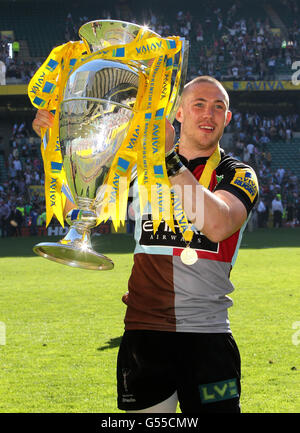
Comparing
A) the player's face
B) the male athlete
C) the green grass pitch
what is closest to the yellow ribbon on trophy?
the male athlete

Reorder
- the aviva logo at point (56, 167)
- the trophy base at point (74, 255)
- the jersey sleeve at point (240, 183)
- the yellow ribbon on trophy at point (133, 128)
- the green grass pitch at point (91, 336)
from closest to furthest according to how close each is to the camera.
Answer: the yellow ribbon on trophy at point (133, 128) → the trophy base at point (74, 255) → the jersey sleeve at point (240, 183) → the aviva logo at point (56, 167) → the green grass pitch at point (91, 336)

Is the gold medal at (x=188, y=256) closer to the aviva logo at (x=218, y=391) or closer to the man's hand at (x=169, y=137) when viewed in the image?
the aviva logo at (x=218, y=391)

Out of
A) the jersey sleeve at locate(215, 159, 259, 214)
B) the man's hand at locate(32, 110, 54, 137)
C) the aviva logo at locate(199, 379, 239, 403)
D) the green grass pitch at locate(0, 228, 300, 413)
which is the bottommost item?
the green grass pitch at locate(0, 228, 300, 413)

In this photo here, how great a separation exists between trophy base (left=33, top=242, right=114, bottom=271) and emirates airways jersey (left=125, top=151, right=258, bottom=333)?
43 centimetres

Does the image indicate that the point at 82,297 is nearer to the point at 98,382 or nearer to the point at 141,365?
the point at 98,382

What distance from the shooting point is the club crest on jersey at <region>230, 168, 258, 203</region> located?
2.40m

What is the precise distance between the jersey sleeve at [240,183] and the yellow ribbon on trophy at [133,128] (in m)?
Answer: 0.29

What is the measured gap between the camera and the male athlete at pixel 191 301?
2408 millimetres

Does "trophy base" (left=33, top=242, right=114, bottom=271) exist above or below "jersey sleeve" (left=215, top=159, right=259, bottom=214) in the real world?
below

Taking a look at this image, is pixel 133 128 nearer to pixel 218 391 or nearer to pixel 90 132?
pixel 90 132

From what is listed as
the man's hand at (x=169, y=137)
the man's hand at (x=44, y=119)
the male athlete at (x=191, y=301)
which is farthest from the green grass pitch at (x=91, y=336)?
the man's hand at (x=169, y=137)

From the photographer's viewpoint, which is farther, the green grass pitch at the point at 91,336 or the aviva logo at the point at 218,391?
the green grass pitch at the point at 91,336

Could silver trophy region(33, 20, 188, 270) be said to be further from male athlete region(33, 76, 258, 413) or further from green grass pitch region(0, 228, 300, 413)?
green grass pitch region(0, 228, 300, 413)
